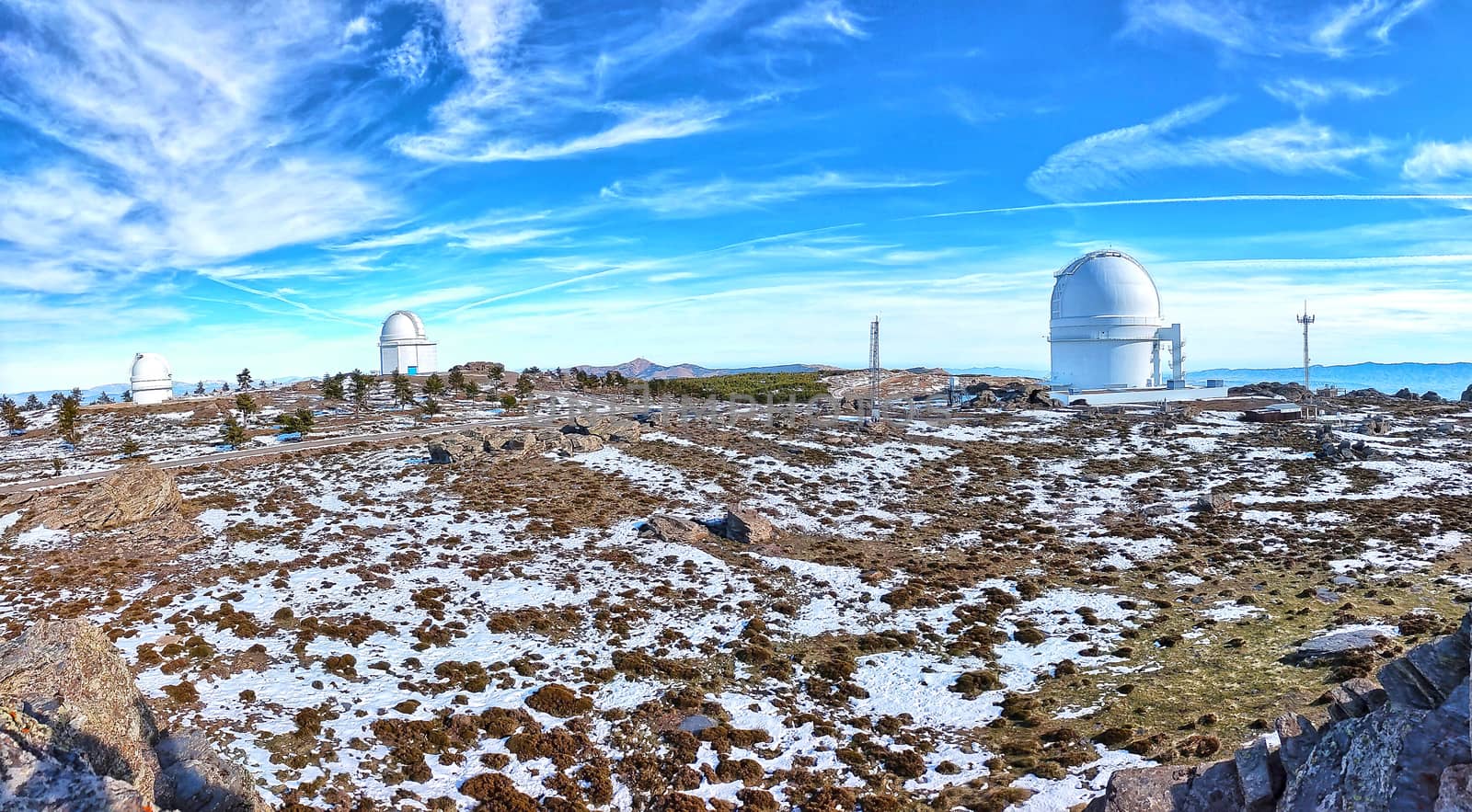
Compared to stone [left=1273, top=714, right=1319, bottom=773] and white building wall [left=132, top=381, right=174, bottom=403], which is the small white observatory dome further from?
white building wall [left=132, top=381, right=174, bottom=403]

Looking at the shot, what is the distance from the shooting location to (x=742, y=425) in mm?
65062

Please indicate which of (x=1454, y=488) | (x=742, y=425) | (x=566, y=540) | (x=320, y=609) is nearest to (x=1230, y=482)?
(x=1454, y=488)

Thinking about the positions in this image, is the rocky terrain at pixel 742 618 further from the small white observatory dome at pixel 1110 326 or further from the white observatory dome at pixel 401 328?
the white observatory dome at pixel 401 328

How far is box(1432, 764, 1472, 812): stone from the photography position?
650cm

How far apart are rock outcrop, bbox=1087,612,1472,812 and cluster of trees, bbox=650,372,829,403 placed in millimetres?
59280

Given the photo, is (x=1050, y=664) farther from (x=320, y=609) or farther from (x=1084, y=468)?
(x=1084, y=468)

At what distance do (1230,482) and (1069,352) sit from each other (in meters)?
42.7

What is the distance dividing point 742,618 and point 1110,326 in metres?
74.6

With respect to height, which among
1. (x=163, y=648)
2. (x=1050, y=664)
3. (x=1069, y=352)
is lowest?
(x=1050, y=664)

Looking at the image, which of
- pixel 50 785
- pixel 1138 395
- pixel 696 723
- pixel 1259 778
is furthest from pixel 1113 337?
pixel 50 785

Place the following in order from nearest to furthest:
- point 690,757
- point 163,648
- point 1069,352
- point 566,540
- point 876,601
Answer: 1. point 690,757
2. point 163,648
3. point 876,601
4. point 566,540
5. point 1069,352

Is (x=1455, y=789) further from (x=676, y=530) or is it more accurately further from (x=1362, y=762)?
(x=676, y=530)

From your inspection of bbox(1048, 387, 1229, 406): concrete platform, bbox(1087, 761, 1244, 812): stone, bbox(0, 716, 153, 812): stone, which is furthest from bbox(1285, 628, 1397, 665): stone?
bbox(1048, 387, 1229, 406): concrete platform

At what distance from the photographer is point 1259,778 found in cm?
969
